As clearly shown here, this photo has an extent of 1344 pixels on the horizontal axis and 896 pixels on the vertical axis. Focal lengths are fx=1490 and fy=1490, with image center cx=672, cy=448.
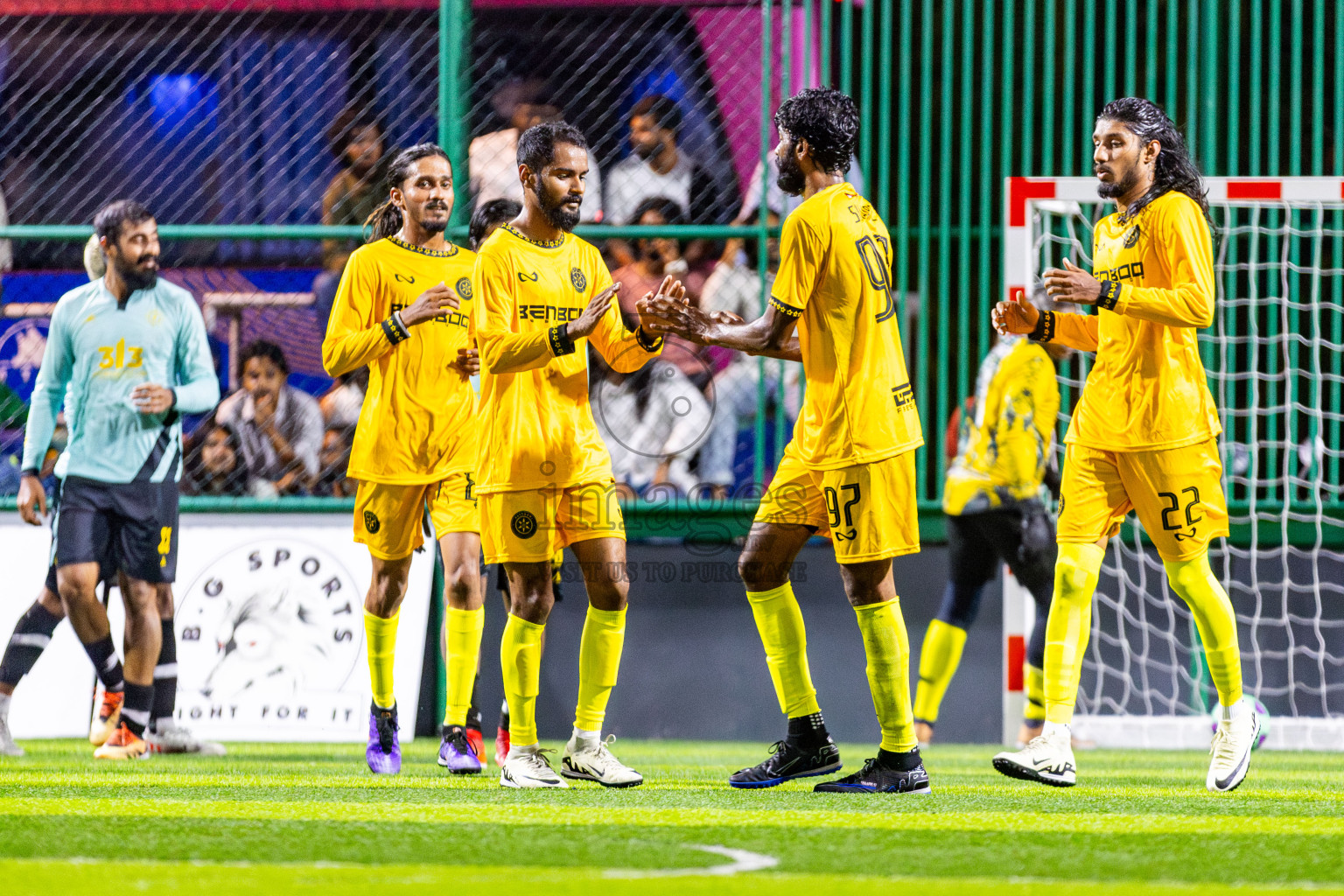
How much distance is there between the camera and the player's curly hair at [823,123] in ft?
14.6

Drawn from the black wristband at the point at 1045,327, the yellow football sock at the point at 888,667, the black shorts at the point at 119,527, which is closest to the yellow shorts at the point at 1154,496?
the black wristband at the point at 1045,327

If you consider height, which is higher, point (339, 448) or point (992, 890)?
point (339, 448)

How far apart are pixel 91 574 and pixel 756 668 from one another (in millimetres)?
3338

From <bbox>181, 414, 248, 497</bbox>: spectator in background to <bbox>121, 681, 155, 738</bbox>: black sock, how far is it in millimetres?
2058

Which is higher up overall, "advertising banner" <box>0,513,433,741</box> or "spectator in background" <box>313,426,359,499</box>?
"spectator in background" <box>313,426,359,499</box>

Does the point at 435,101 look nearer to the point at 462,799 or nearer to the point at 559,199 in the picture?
the point at 559,199

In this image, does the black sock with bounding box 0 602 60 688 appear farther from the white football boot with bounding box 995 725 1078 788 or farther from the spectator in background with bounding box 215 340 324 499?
the white football boot with bounding box 995 725 1078 788

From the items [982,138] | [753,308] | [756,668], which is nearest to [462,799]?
[756,668]

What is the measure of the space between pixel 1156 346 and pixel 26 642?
184 inches

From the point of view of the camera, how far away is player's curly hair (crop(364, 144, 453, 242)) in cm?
556

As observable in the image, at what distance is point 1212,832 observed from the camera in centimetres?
370

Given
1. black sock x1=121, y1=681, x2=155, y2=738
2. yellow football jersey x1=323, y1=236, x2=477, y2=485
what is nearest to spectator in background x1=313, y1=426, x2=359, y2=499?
black sock x1=121, y1=681, x2=155, y2=738

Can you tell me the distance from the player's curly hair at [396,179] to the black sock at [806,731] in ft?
8.02

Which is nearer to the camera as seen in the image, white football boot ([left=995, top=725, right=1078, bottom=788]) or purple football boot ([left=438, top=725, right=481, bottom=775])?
white football boot ([left=995, top=725, right=1078, bottom=788])
